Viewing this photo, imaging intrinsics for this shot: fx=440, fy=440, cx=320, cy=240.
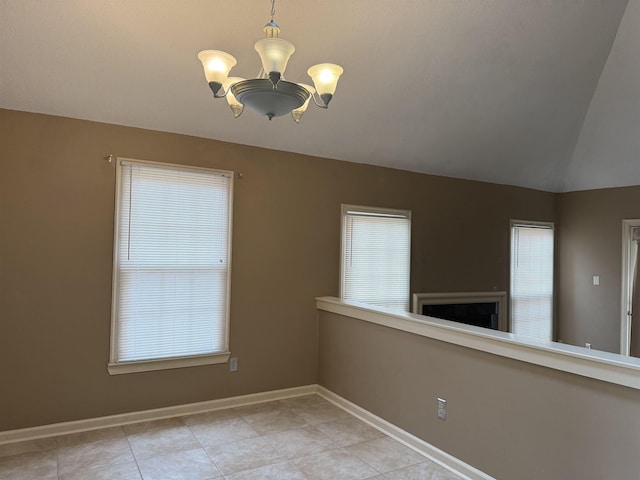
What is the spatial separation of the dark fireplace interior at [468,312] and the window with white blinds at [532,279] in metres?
0.37

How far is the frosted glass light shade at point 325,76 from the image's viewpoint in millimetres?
2090

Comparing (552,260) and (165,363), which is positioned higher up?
(552,260)

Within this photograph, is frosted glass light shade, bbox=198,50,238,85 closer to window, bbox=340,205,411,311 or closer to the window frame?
window, bbox=340,205,411,311

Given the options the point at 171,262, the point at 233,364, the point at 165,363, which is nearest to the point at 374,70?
the point at 171,262

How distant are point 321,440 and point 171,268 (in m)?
1.81

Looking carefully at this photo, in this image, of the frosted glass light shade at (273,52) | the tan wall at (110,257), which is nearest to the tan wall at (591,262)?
the tan wall at (110,257)

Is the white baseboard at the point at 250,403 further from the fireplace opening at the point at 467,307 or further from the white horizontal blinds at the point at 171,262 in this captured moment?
the fireplace opening at the point at 467,307

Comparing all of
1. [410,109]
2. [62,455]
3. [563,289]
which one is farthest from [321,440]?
[563,289]

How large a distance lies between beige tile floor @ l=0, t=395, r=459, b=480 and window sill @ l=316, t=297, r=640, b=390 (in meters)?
0.85

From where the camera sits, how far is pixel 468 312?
5379mm

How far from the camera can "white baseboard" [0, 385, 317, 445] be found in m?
3.17

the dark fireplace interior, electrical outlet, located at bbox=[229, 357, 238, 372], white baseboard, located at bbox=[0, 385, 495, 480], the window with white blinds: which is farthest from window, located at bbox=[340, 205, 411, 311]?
the window with white blinds

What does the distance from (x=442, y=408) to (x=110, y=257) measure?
2.69 meters

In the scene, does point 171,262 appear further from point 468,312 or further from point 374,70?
point 468,312
